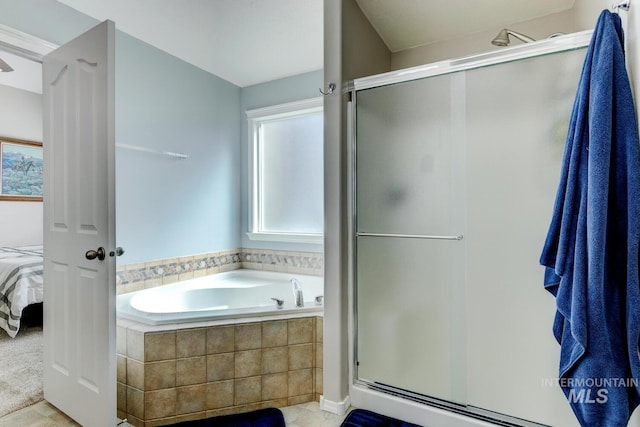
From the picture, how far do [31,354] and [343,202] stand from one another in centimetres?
272

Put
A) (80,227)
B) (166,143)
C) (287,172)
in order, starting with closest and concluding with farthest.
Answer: (80,227), (166,143), (287,172)

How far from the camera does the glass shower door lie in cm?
169

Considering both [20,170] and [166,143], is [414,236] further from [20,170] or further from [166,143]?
[20,170]

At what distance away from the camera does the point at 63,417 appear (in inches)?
72.7

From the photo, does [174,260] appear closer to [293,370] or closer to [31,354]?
[31,354]

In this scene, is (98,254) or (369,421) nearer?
(98,254)

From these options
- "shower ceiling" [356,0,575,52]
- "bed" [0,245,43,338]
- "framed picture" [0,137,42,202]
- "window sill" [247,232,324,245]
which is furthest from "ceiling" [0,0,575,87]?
"framed picture" [0,137,42,202]

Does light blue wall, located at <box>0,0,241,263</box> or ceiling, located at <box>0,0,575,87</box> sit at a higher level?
ceiling, located at <box>0,0,575,87</box>

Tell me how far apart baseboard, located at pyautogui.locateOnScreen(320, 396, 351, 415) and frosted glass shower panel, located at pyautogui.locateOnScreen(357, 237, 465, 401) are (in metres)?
0.16

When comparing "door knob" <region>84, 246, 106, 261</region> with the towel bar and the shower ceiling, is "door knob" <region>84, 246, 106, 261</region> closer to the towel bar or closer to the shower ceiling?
the towel bar

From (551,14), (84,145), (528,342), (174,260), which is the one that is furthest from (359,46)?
(174,260)

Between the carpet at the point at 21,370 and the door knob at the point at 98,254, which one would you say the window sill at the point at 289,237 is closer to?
the door knob at the point at 98,254

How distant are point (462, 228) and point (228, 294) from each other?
2.07m

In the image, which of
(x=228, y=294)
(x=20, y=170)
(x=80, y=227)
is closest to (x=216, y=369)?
(x=80, y=227)
